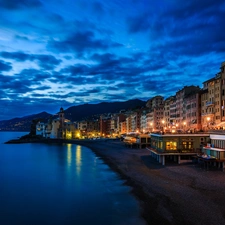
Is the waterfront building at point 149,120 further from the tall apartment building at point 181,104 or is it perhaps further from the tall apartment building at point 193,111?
the tall apartment building at point 193,111

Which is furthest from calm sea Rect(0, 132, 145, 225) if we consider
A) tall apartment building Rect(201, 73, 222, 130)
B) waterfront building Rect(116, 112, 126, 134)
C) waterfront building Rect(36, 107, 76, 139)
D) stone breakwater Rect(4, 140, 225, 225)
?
waterfront building Rect(36, 107, 76, 139)

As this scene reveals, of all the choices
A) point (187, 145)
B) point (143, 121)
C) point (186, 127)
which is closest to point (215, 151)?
point (187, 145)

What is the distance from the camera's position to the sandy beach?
2195 centimetres

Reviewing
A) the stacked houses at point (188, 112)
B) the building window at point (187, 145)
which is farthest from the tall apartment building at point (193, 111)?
the building window at point (187, 145)

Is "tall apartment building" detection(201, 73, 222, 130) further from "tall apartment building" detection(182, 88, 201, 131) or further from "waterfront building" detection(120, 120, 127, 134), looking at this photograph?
"waterfront building" detection(120, 120, 127, 134)

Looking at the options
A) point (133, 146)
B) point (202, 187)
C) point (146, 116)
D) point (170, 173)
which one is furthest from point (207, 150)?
point (146, 116)

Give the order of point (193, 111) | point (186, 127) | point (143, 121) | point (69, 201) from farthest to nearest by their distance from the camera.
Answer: point (143, 121) → point (186, 127) → point (193, 111) → point (69, 201)

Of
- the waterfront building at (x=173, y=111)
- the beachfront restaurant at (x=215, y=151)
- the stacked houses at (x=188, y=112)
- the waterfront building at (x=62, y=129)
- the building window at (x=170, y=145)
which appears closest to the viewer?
the beachfront restaurant at (x=215, y=151)

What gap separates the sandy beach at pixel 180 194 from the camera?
864 inches

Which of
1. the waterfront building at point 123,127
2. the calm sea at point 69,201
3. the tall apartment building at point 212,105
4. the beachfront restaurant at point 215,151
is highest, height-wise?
the tall apartment building at point 212,105

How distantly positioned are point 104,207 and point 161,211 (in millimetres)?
6161

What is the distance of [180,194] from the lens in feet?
91.8

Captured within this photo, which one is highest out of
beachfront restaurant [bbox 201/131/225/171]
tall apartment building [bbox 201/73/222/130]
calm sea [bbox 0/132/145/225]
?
tall apartment building [bbox 201/73/222/130]

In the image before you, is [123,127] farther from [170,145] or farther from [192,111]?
[170,145]
